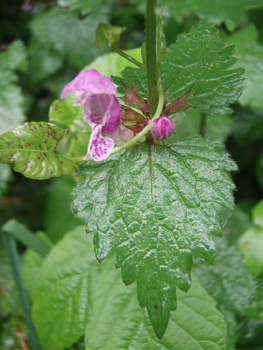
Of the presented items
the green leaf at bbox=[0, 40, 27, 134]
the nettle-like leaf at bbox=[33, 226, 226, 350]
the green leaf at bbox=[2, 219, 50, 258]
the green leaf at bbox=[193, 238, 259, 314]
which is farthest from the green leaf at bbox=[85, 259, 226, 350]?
the green leaf at bbox=[0, 40, 27, 134]

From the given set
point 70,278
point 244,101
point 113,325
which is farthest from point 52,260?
point 244,101

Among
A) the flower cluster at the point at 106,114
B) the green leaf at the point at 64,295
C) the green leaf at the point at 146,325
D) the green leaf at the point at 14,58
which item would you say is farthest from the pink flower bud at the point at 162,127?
the green leaf at the point at 14,58

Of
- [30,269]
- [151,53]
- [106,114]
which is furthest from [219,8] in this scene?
[30,269]

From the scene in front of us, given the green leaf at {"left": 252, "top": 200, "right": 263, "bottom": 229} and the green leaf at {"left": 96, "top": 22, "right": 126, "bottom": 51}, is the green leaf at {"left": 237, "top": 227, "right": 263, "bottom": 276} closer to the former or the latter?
the green leaf at {"left": 252, "top": 200, "right": 263, "bottom": 229}

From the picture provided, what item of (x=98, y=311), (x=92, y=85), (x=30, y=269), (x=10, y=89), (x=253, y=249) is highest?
(x=92, y=85)

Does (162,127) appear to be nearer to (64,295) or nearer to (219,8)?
(219,8)
